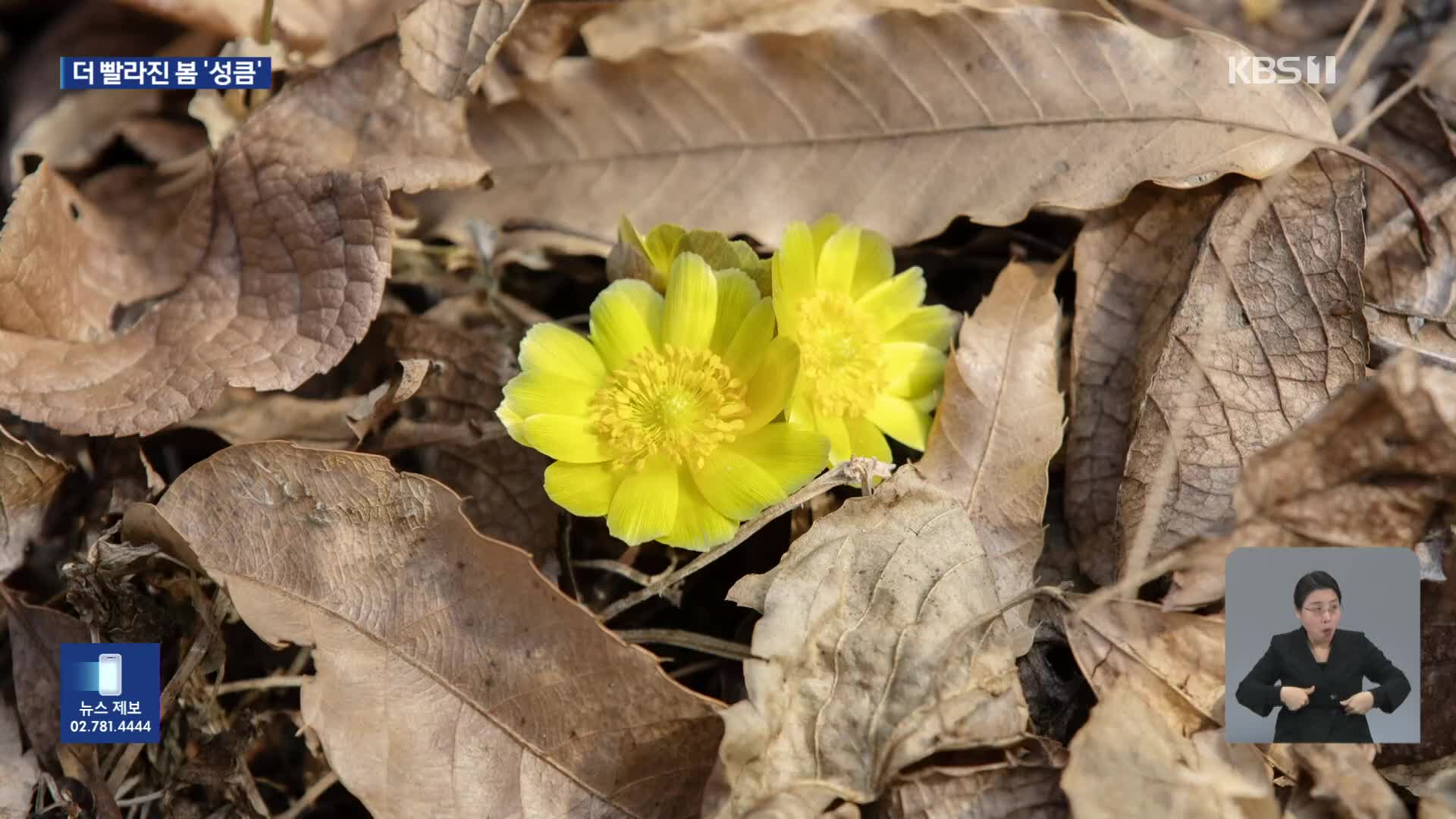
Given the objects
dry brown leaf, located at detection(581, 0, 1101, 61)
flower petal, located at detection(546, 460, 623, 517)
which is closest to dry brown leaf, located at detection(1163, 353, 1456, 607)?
flower petal, located at detection(546, 460, 623, 517)

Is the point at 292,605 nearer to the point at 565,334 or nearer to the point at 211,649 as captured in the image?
the point at 211,649

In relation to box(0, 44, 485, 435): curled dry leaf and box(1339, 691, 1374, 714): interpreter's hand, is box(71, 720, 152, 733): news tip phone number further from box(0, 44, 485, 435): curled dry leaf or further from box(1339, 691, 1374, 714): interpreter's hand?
box(1339, 691, 1374, 714): interpreter's hand

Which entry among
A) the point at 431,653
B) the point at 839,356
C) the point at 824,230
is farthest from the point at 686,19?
the point at 431,653

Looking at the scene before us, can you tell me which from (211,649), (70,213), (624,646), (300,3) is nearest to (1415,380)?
(624,646)

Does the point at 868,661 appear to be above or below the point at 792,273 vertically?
below

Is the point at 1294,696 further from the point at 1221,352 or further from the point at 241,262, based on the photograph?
the point at 241,262

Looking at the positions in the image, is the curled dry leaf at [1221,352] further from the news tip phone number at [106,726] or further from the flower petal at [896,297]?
the news tip phone number at [106,726]
